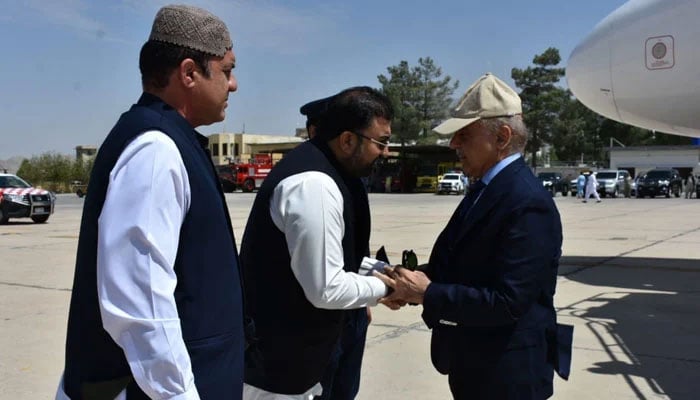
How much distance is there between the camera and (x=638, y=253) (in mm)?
12430

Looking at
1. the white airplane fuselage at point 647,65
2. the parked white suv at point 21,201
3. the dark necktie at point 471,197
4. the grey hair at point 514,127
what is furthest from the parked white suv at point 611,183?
the dark necktie at point 471,197

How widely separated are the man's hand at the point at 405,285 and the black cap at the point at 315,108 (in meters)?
0.71

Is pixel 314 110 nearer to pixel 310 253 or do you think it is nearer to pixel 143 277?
pixel 310 253

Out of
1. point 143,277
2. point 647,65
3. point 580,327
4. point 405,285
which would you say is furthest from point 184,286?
point 647,65

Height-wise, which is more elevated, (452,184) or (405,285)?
(452,184)

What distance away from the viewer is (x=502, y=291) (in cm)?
234

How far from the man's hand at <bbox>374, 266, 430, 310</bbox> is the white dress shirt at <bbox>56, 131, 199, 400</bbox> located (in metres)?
1.08

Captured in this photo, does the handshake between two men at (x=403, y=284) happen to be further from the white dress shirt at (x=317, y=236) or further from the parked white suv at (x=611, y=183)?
the parked white suv at (x=611, y=183)

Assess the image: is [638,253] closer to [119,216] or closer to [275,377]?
[275,377]

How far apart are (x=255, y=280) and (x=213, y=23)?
994mm

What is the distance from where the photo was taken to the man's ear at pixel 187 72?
5.92 ft

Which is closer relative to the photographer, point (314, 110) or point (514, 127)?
point (514, 127)

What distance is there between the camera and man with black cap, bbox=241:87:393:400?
7.50ft

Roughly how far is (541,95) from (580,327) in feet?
215
